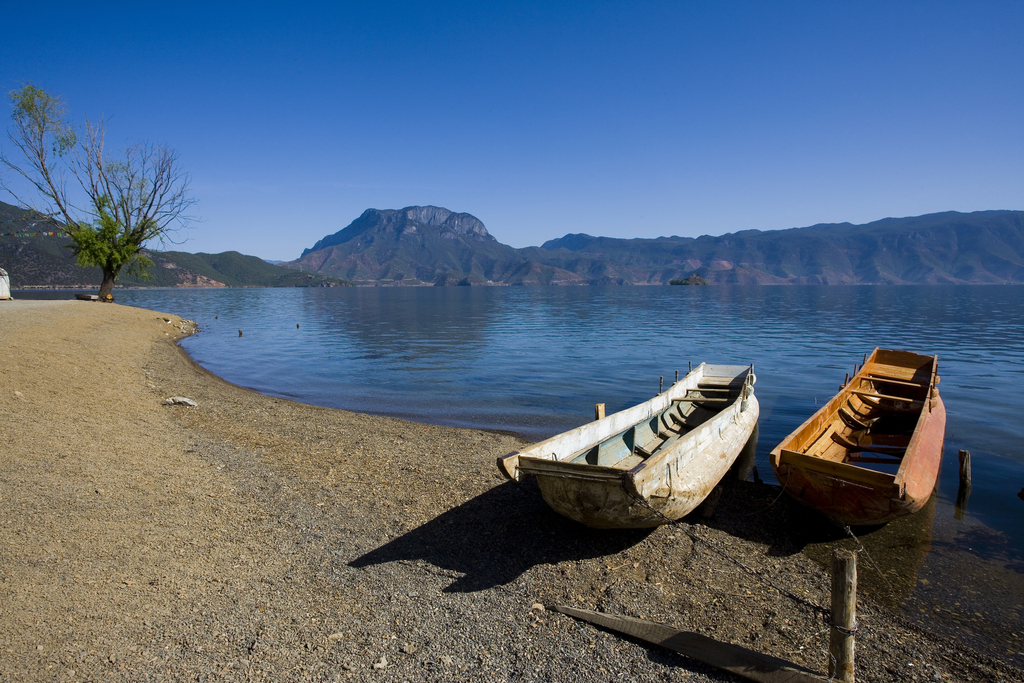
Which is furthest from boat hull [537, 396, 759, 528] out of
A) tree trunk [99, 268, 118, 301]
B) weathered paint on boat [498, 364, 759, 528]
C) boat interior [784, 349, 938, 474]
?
tree trunk [99, 268, 118, 301]

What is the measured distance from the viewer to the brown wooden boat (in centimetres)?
806

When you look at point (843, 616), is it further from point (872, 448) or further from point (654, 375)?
point (654, 375)

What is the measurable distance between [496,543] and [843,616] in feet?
14.1

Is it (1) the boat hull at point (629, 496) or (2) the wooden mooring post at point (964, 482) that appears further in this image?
(2) the wooden mooring post at point (964, 482)

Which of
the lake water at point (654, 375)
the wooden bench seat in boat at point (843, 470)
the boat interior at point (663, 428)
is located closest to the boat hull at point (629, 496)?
the boat interior at point (663, 428)

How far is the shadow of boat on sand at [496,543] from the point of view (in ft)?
23.0

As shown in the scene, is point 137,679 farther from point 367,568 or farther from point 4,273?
point 4,273

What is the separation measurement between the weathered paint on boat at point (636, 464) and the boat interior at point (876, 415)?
4.92 feet

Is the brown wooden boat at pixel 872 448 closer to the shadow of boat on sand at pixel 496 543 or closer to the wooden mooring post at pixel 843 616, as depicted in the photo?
the shadow of boat on sand at pixel 496 543

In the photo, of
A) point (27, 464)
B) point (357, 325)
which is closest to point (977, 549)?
point (27, 464)

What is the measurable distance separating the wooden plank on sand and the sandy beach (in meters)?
0.13

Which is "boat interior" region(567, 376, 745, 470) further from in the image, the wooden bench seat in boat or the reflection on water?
the reflection on water

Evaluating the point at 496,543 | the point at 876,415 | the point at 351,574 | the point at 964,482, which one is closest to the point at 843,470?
the point at 964,482

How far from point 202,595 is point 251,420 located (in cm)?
867
